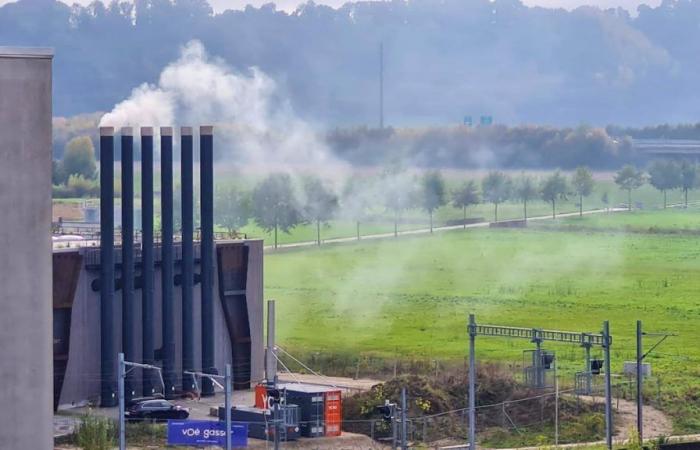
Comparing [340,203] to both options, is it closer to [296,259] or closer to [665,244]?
[296,259]

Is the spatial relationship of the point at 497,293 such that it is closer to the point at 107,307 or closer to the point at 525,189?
the point at 525,189

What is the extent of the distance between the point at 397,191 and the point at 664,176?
18447 millimetres

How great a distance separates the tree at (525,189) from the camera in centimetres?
8931

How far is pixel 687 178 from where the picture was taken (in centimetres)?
9425

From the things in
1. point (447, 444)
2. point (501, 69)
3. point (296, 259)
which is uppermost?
point (501, 69)

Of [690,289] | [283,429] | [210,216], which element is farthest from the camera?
[690,289]

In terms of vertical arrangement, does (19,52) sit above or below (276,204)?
below

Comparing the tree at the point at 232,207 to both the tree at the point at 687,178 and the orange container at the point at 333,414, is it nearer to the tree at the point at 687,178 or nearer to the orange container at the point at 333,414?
the tree at the point at 687,178

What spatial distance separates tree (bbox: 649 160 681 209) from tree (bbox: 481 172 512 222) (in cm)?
893

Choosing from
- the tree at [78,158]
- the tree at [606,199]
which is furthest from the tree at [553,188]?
the tree at [78,158]

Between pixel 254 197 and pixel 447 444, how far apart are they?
3515 centimetres

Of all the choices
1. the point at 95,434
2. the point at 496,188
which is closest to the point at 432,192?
the point at 496,188

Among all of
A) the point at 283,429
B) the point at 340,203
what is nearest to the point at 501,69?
the point at 340,203

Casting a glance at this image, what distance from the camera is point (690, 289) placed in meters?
72.6
